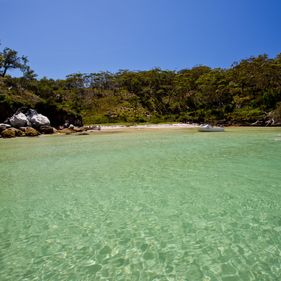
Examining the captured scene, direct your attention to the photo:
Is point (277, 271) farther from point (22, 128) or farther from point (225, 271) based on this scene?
point (22, 128)

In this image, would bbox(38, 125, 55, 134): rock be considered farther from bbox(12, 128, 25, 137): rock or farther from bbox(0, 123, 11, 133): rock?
bbox(0, 123, 11, 133): rock

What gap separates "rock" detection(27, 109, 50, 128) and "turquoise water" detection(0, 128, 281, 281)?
3509 centimetres

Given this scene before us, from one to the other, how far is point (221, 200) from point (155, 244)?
11.4 ft

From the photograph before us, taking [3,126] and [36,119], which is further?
[36,119]

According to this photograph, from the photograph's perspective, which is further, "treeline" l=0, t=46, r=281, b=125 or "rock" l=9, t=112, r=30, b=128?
"treeline" l=0, t=46, r=281, b=125

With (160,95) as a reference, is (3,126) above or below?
below

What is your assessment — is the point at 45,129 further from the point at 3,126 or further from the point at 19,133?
the point at 3,126

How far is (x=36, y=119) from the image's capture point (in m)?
46.8

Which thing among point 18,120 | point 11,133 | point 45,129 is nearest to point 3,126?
point 18,120

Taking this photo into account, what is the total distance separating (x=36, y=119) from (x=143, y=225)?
143ft

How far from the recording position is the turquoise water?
5.15m

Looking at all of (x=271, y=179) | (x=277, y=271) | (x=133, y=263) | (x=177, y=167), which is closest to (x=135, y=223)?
(x=133, y=263)

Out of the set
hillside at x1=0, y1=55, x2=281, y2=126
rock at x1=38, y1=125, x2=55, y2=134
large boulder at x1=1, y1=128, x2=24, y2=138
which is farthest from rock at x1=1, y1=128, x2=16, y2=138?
hillside at x1=0, y1=55, x2=281, y2=126

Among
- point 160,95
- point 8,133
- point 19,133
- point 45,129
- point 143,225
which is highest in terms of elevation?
point 160,95
